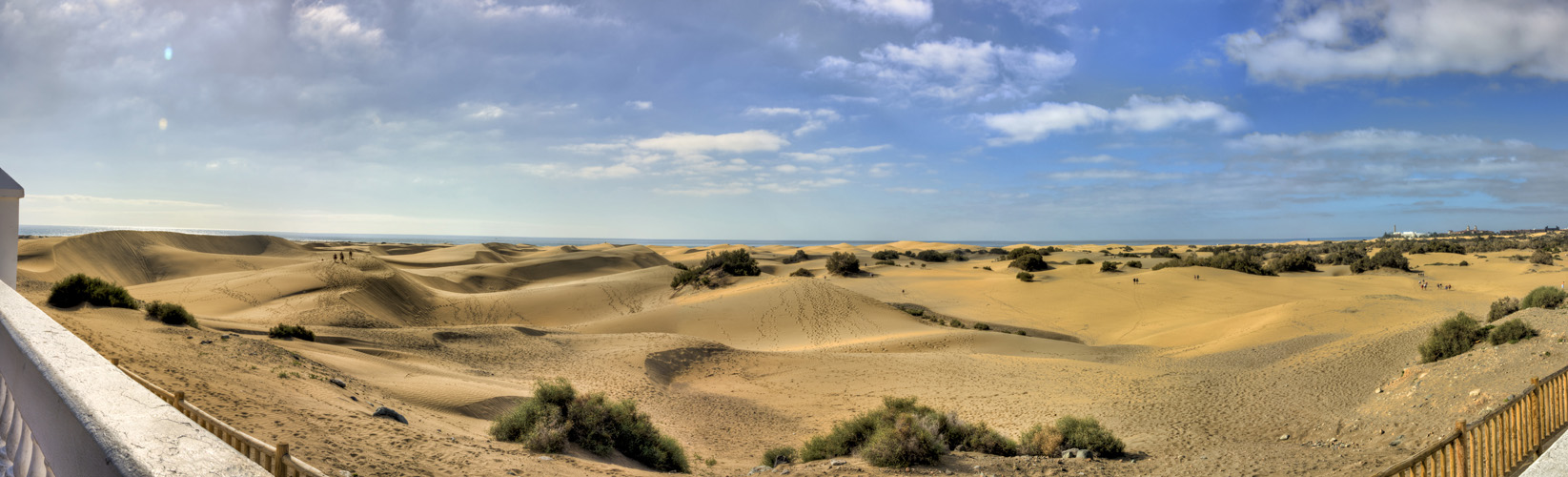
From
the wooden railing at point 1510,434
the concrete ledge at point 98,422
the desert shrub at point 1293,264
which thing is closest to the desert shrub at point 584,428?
the concrete ledge at point 98,422

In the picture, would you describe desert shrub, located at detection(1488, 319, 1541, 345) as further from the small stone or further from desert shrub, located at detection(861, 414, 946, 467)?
the small stone

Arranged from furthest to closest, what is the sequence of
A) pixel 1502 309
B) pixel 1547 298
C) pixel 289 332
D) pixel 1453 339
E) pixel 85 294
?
pixel 289 332
pixel 1502 309
pixel 85 294
pixel 1547 298
pixel 1453 339

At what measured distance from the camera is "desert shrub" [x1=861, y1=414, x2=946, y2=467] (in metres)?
8.23

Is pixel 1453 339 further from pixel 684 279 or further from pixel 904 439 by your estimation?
pixel 684 279

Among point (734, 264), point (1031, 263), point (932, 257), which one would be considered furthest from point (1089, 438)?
point (932, 257)

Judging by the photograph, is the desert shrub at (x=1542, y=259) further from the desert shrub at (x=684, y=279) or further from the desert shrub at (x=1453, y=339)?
the desert shrub at (x=684, y=279)

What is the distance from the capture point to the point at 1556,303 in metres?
12.5

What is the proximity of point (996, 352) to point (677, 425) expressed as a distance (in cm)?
1028

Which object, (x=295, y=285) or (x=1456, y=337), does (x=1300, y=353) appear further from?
(x=295, y=285)

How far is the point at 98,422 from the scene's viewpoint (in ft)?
6.51

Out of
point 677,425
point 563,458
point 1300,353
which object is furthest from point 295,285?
point 1300,353

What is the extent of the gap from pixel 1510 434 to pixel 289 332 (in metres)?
19.4

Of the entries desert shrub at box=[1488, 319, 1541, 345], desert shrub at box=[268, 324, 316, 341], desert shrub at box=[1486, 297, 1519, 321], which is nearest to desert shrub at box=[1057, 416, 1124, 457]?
desert shrub at box=[1488, 319, 1541, 345]

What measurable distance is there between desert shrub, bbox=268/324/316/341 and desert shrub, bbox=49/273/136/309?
7.64ft
